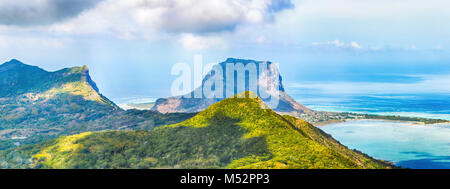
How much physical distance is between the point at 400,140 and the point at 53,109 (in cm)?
6079

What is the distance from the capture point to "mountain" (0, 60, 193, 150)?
56156mm

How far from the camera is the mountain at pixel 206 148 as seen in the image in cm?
2688

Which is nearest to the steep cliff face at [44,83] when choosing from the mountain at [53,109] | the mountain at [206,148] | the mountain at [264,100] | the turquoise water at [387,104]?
the mountain at [53,109]

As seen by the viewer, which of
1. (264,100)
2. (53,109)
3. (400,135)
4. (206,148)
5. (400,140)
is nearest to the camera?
(206,148)

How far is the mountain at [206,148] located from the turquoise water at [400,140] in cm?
1758

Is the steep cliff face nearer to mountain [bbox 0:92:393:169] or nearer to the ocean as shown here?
mountain [bbox 0:92:393:169]

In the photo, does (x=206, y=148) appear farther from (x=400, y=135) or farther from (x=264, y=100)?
(x=264, y=100)

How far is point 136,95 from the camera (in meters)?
152

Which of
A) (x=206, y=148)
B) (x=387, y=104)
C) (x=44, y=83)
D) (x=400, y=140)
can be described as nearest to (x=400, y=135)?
(x=400, y=140)

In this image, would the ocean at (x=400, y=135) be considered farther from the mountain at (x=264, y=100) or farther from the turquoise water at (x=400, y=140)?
the mountain at (x=264, y=100)

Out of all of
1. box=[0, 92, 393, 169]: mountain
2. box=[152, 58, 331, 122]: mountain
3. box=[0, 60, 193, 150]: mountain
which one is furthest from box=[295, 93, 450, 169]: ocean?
box=[0, 60, 193, 150]: mountain

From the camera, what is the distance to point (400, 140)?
203 ft
